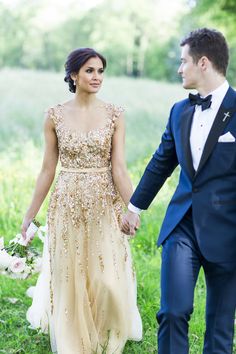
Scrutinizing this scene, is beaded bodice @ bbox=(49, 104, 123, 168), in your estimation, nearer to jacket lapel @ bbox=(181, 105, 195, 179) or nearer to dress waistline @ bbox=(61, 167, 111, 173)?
dress waistline @ bbox=(61, 167, 111, 173)

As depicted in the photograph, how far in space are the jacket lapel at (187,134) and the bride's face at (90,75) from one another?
3.66 feet

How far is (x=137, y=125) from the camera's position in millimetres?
13945

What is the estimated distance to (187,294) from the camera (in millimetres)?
3676

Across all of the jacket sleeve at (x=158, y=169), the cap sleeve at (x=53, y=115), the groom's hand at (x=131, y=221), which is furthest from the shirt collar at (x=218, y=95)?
the cap sleeve at (x=53, y=115)

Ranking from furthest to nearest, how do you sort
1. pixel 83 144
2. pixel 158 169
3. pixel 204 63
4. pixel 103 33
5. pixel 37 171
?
pixel 103 33 < pixel 37 171 < pixel 83 144 < pixel 158 169 < pixel 204 63

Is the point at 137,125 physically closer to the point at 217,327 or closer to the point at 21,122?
the point at 21,122

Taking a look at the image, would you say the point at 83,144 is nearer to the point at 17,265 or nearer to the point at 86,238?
the point at 86,238

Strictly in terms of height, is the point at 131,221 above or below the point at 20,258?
above

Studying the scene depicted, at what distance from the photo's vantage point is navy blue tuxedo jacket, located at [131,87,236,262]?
3658 millimetres

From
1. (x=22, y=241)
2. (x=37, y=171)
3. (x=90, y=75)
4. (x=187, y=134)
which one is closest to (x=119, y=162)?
(x=90, y=75)

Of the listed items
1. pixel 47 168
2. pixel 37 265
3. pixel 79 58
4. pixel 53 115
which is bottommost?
pixel 37 265

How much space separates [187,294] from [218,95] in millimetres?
1063

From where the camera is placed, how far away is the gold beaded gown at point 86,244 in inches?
190

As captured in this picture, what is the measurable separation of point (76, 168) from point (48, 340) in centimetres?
134
